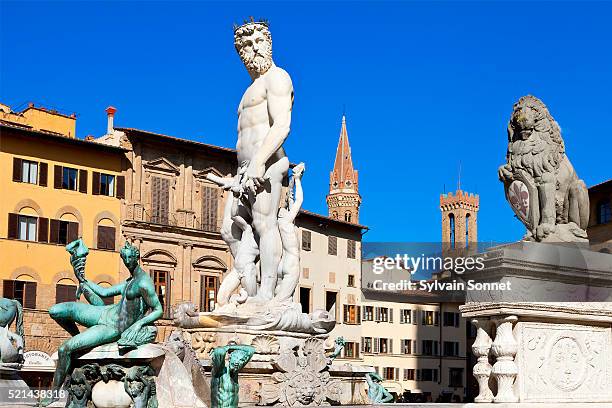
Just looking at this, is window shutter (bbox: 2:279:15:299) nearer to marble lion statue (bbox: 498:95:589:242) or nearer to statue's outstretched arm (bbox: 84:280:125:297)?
marble lion statue (bbox: 498:95:589:242)

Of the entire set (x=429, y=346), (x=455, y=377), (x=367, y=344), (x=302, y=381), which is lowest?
(x=455, y=377)

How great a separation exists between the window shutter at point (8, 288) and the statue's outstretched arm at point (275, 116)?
1406 inches

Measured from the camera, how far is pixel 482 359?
27.9ft

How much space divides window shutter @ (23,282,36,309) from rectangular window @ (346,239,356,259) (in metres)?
25.4

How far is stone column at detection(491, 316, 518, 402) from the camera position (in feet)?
26.8

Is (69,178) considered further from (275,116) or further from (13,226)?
(275,116)

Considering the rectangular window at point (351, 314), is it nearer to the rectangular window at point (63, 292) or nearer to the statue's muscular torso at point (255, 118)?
the rectangular window at point (63, 292)

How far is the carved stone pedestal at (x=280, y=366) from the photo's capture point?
404 inches

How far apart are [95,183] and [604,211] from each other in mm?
25990

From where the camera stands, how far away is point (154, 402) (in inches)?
272

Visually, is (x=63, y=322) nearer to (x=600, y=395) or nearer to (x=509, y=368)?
(x=509, y=368)

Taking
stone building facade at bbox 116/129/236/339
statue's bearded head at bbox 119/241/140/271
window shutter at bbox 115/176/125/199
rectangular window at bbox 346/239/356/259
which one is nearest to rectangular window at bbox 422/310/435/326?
rectangular window at bbox 346/239/356/259

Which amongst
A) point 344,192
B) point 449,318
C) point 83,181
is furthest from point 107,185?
point 344,192

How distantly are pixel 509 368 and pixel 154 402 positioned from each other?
300 cm
